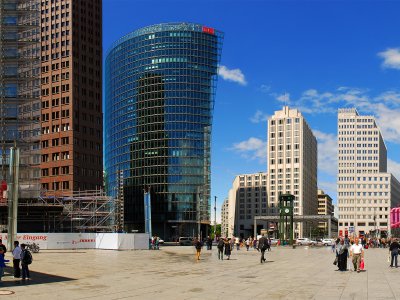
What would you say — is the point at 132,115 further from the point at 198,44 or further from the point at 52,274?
the point at 52,274

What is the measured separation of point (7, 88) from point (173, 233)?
301 ft

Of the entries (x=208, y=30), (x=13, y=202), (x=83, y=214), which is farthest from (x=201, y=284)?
(x=208, y=30)

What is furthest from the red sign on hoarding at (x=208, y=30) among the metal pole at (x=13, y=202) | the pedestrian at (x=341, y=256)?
the pedestrian at (x=341, y=256)

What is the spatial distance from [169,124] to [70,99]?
34495 millimetres

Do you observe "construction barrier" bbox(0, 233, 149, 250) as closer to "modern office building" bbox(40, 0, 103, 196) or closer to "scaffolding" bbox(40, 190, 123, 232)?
"scaffolding" bbox(40, 190, 123, 232)

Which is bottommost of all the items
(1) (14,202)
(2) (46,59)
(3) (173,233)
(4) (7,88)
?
(3) (173,233)

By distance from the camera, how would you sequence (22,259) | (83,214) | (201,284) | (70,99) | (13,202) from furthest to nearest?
(70,99), (83,214), (13,202), (22,259), (201,284)

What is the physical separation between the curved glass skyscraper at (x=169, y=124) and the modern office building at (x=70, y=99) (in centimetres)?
2084

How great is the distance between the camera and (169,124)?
166m

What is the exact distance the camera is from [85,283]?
2330cm

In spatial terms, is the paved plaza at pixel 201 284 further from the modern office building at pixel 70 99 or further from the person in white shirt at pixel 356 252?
the modern office building at pixel 70 99

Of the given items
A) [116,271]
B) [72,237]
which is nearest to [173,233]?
[72,237]

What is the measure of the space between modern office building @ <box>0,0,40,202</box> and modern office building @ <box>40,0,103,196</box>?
5353cm

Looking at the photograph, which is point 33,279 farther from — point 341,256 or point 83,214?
point 83,214
